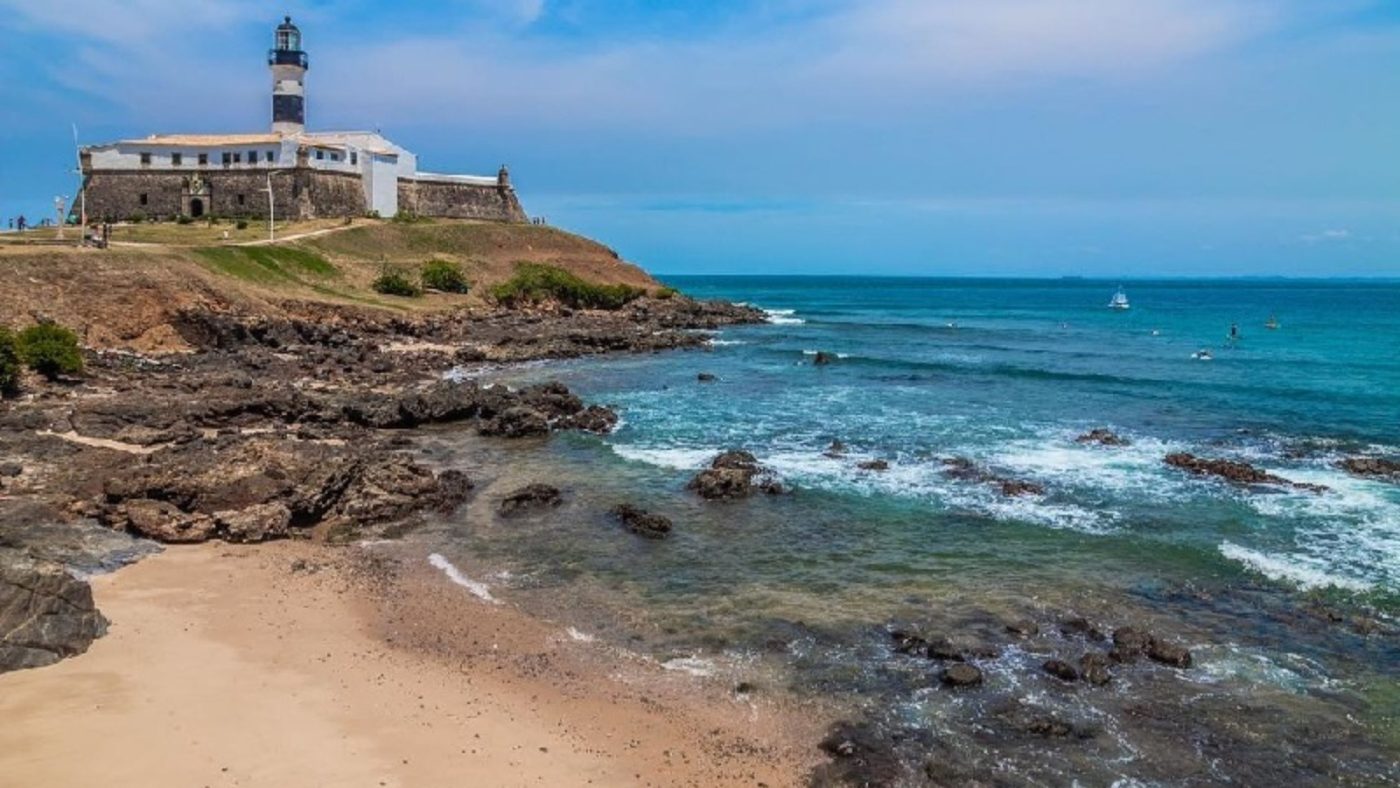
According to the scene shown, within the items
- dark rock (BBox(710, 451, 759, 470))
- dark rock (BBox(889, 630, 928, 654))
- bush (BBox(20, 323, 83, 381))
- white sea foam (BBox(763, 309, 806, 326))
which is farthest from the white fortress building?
dark rock (BBox(889, 630, 928, 654))

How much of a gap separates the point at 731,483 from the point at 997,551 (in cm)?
707

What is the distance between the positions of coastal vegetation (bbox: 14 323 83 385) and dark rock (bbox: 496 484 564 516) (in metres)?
19.5

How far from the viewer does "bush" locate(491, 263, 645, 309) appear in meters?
73.1

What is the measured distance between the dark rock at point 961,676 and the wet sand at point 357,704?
240 cm

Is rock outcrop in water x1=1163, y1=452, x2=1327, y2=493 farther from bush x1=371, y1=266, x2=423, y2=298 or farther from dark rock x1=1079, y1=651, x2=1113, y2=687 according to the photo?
bush x1=371, y1=266, x2=423, y2=298

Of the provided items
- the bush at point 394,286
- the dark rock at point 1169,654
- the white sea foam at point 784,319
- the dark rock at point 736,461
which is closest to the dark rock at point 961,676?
the dark rock at point 1169,654

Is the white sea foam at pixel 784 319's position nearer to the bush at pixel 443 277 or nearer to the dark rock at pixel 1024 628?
the bush at pixel 443 277

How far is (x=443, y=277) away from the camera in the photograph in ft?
233

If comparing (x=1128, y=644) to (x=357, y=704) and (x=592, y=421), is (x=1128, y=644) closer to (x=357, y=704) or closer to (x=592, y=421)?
(x=357, y=704)

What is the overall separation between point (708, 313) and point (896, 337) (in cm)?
1591

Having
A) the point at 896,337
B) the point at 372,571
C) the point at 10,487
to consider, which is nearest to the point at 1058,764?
the point at 372,571

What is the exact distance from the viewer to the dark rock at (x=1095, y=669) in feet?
48.2

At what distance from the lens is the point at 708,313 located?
84.1 metres

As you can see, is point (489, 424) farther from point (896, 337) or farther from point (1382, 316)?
point (1382, 316)
